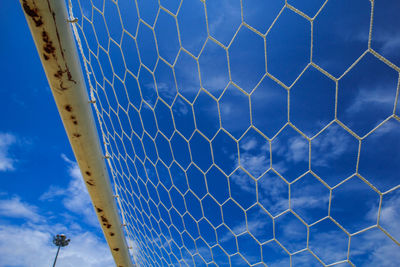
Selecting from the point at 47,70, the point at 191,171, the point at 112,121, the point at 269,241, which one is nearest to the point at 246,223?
→ the point at 269,241

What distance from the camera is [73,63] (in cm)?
103

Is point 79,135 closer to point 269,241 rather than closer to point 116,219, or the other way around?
point 116,219

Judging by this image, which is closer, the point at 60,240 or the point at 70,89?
the point at 70,89

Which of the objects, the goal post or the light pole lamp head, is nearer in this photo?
the goal post

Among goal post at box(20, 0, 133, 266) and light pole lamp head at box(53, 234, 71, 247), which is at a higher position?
light pole lamp head at box(53, 234, 71, 247)

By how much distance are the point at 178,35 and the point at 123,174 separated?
124 cm

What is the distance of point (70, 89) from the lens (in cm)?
106

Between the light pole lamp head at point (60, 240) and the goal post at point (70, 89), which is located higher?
the light pole lamp head at point (60, 240)

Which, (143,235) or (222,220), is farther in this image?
(143,235)

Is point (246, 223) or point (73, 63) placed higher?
point (73, 63)

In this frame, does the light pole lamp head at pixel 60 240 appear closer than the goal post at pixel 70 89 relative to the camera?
No

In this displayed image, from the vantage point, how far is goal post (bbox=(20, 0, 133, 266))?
864mm

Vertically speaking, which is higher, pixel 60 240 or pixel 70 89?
pixel 60 240

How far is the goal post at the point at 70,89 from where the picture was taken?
2.83 ft
